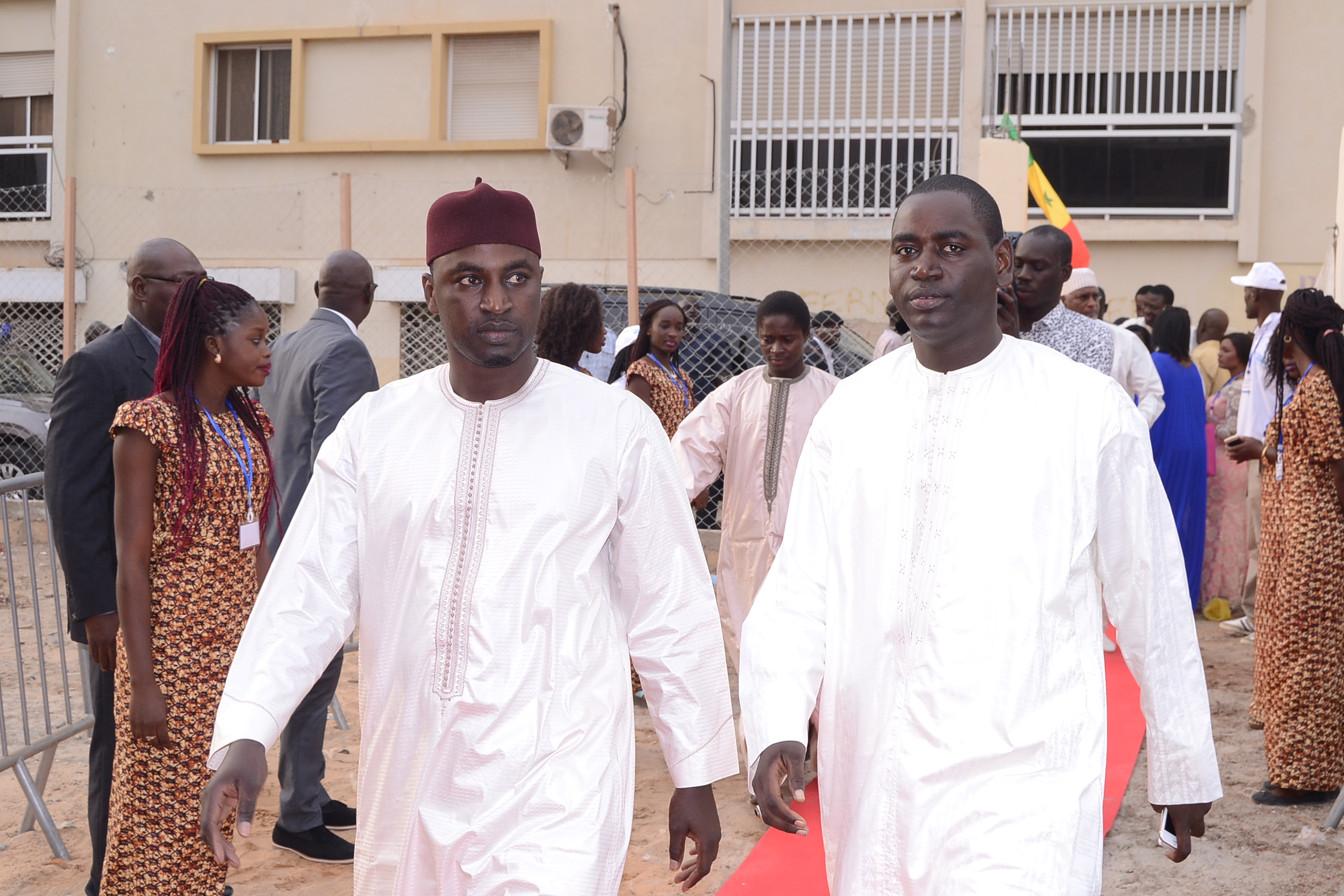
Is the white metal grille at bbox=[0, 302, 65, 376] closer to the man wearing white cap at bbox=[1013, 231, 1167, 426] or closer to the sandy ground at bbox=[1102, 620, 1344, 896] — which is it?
the man wearing white cap at bbox=[1013, 231, 1167, 426]

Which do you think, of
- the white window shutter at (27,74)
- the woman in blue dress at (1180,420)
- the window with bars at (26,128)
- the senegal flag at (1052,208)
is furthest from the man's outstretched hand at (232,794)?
the white window shutter at (27,74)

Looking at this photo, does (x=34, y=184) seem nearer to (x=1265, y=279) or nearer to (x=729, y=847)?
(x=1265, y=279)

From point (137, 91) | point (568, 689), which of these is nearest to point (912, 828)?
point (568, 689)

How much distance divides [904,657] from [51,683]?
677cm

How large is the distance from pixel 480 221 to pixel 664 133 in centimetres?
1300

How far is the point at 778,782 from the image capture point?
2.70 m

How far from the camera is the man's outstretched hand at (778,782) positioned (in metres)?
2.65

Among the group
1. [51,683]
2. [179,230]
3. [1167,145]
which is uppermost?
[1167,145]

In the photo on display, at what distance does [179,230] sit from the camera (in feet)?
52.5

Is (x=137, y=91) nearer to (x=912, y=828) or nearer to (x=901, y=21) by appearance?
(x=901, y=21)

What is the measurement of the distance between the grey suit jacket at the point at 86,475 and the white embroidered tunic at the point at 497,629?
1334 millimetres

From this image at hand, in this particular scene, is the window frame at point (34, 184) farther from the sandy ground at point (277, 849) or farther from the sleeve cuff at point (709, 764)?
the sleeve cuff at point (709, 764)

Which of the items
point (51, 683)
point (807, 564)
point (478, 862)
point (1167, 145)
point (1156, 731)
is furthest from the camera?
point (1167, 145)

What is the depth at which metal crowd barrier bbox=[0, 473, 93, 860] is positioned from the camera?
196 inches
